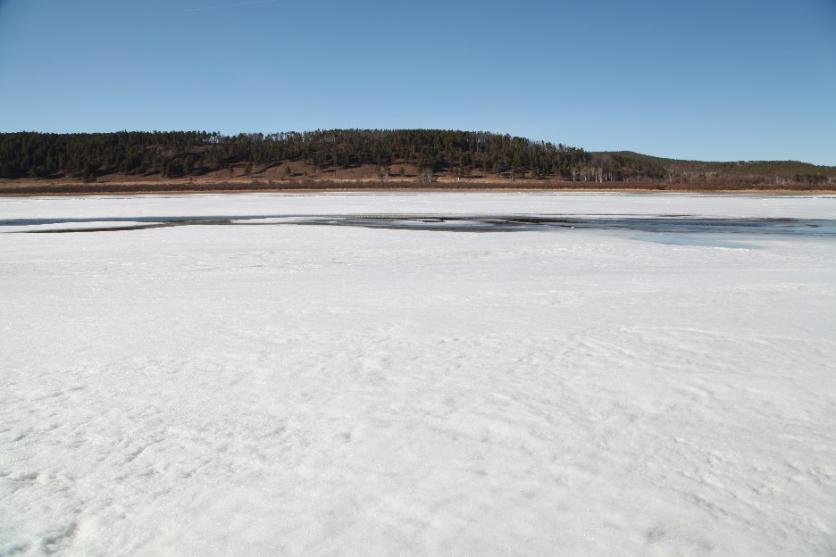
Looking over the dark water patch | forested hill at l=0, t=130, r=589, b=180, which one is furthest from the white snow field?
forested hill at l=0, t=130, r=589, b=180

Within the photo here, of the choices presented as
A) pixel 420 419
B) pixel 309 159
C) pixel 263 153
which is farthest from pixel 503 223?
pixel 263 153

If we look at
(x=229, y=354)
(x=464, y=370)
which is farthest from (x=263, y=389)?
(x=464, y=370)

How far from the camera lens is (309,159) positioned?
116 m

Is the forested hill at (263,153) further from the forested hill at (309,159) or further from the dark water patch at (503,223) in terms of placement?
the dark water patch at (503,223)

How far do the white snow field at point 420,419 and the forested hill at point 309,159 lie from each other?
87242mm

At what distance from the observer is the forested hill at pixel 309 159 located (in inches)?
4107

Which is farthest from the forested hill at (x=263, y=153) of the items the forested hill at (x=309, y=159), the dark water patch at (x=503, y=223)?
the dark water patch at (x=503, y=223)

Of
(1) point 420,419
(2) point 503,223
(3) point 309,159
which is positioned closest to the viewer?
(1) point 420,419

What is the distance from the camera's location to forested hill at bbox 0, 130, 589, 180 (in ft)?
351

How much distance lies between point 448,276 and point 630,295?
110 inches

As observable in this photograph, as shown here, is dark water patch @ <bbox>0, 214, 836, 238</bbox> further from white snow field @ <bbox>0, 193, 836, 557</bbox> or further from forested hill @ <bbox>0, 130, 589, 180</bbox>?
forested hill @ <bbox>0, 130, 589, 180</bbox>

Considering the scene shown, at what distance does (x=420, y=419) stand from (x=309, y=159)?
115743mm

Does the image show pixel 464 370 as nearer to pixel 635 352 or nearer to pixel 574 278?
pixel 635 352

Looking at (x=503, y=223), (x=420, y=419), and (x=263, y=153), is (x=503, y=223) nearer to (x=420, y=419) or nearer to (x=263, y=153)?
(x=420, y=419)
